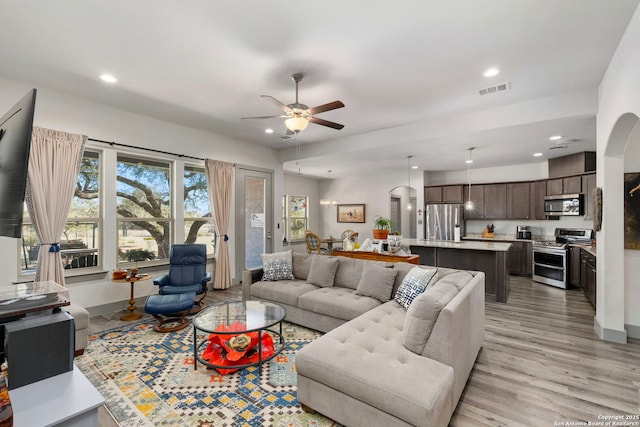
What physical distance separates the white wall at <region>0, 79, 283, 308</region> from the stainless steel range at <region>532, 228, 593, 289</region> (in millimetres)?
6435

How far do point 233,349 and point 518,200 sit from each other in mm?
7466

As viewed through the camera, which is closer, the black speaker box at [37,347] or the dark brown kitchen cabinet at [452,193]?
the black speaker box at [37,347]

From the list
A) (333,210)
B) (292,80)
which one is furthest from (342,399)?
(333,210)

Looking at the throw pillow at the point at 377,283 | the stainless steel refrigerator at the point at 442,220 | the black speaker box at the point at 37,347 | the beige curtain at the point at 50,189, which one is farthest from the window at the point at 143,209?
the stainless steel refrigerator at the point at 442,220

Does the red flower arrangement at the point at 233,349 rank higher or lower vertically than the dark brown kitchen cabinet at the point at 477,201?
lower

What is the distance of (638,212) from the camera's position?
3.36 meters

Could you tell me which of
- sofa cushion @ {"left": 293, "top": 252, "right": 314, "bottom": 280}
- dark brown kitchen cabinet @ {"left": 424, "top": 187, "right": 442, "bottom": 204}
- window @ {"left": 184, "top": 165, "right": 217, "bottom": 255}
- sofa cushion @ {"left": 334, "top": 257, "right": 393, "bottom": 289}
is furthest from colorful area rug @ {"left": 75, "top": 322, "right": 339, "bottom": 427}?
dark brown kitchen cabinet @ {"left": 424, "top": 187, "right": 442, "bottom": 204}

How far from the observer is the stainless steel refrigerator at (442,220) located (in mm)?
7812

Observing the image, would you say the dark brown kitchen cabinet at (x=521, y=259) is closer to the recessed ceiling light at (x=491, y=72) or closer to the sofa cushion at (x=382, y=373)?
the recessed ceiling light at (x=491, y=72)

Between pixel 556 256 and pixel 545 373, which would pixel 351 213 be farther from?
pixel 545 373

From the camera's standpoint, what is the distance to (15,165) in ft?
3.95

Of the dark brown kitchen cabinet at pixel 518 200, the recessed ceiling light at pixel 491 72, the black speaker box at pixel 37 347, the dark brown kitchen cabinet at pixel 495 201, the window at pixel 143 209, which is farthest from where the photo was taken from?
the dark brown kitchen cabinet at pixel 495 201

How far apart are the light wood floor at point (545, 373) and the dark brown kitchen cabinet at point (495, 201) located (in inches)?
142

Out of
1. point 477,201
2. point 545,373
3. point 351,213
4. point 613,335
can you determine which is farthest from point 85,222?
point 477,201
